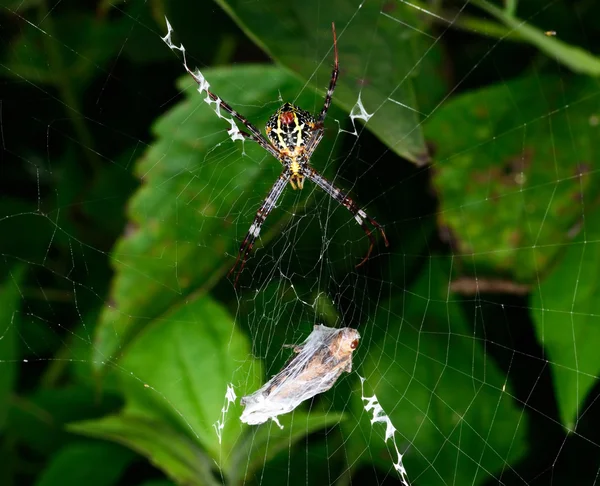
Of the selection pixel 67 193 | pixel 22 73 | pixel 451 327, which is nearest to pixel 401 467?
pixel 451 327

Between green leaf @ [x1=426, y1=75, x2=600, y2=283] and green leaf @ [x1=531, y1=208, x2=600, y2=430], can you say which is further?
green leaf @ [x1=426, y1=75, x2=600, y2=283]

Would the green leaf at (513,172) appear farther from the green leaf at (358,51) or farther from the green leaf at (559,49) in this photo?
the green leaf at (358,51)

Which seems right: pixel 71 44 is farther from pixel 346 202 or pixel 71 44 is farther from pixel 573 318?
pixel 573 318

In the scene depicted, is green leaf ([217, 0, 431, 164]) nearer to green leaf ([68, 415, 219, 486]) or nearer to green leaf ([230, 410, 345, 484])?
green leaf ([230, 410, 345, 484])

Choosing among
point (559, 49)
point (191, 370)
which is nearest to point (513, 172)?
point (559, 49)

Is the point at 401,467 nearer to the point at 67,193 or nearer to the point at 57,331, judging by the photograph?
the point at 57,331

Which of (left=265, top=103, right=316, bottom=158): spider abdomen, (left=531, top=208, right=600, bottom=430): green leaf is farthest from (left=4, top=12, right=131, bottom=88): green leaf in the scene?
(left=531, top=208, right=600, bottom=430): green leaf

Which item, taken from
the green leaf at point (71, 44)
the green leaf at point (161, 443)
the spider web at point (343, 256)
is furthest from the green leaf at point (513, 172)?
the green leaf at point (71, 44)

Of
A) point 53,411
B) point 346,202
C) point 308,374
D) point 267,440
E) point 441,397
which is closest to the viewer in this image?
point 267,440
